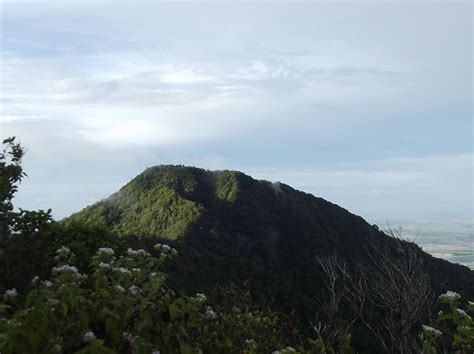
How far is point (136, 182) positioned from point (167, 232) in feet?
75.4

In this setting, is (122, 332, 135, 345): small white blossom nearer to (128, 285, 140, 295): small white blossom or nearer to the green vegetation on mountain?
the green vegetation on mountain

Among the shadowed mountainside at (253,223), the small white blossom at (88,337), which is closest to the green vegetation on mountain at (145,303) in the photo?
the small white blossom at (88,337)

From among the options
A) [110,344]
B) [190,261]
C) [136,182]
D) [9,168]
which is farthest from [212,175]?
[110,344]

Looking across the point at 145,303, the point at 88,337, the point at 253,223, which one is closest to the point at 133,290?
the point at 145,303

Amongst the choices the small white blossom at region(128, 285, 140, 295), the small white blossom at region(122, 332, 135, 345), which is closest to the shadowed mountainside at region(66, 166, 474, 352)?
the small white blossom at region(128, 285, 140, 295)

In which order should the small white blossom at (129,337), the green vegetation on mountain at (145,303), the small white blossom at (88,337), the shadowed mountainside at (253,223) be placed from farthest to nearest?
the shadowed mountainside at (253,223)
the small white blossom at (129,337)
the green vegetation on mountain at (145,303)
the small white blossom at (88,337)

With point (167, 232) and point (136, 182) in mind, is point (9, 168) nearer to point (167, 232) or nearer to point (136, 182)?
point (167, 232)

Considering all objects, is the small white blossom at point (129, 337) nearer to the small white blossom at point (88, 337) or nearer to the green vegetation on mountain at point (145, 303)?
the green vegetation on mountain at point (145, 303)

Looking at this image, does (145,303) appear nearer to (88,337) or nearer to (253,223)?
(88,337)

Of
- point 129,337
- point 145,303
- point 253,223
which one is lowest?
point 129,337

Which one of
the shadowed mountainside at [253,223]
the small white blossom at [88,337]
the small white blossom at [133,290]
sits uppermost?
the shadowed mountainside at [253,223]

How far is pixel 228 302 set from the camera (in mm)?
6902

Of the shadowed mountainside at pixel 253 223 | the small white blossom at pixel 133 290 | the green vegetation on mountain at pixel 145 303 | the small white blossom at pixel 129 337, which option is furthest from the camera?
the shadowed mountainside at pixel 253 223

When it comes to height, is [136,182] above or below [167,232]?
above
